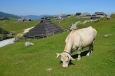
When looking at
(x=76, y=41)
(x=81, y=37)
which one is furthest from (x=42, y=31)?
(x=76, y=41)

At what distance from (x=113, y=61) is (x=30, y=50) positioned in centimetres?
1567

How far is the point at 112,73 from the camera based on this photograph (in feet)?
50.9

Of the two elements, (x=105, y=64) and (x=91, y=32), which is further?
(x=91, y=32)

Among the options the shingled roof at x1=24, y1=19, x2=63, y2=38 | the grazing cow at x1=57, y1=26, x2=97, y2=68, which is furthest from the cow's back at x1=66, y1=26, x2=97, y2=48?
the shingled roof at x1=24, y1=19, x2=63, y2=38

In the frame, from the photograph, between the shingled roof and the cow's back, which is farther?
the shingled roof

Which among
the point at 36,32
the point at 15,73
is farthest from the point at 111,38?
the point at 36,32

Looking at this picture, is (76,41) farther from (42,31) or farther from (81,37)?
(42,31)

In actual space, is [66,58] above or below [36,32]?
above

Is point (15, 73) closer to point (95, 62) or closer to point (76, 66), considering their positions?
point (76, 66)

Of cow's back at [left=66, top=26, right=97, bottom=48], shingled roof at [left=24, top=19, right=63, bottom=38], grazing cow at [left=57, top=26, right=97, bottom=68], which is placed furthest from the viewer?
shingled roof at [left=24, top=19, right=63, bottom=38]

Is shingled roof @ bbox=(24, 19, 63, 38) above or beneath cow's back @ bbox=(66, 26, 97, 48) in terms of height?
beneath

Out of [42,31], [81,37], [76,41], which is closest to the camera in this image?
[76,41]

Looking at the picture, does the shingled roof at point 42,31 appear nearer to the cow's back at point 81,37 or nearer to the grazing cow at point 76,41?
the cow's back at point 81,37

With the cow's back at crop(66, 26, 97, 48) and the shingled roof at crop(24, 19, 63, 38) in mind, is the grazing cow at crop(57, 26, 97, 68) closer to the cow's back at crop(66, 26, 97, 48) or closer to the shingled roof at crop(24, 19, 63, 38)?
the cow's back at crop(66, 26, 97, 48)
